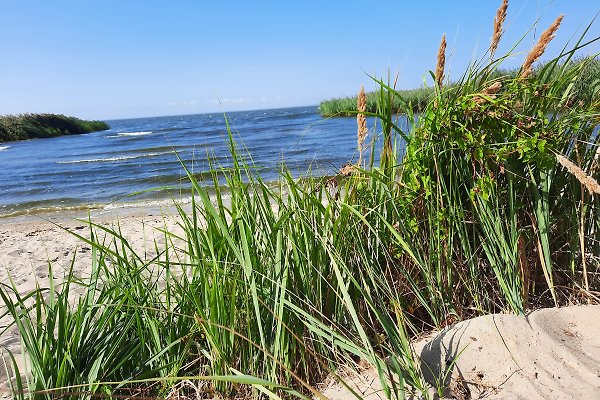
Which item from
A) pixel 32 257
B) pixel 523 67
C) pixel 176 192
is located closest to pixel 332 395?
pixel 523 67

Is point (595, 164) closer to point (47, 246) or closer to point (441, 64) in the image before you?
point (441, 64)

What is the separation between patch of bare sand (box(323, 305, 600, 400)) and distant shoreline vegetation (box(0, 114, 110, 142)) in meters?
40.3

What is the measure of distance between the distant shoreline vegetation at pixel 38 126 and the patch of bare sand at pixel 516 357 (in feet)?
132

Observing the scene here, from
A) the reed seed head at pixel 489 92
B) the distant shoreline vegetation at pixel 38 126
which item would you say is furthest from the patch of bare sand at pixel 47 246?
the distant shoreline vegetation at pixel 38 126

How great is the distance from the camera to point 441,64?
201 cm

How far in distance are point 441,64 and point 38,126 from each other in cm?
4291

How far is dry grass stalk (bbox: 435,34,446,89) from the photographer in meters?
1.99

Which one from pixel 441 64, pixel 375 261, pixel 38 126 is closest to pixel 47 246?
pixel 375 261

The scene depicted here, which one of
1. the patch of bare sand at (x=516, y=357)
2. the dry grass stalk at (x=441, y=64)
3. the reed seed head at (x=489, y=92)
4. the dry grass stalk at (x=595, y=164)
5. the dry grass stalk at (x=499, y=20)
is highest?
the dry grass stalk at (x=499, y=20)

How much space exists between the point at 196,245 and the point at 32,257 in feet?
15.3

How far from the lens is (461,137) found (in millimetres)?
1895

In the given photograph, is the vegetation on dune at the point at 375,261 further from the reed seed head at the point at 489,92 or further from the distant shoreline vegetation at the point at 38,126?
the distant shoreline vegetation at the point at 38,126

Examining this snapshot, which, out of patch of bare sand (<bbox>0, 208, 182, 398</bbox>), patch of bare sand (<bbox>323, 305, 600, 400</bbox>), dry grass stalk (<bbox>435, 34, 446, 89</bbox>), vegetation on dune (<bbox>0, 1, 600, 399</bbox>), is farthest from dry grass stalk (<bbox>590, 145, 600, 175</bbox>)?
patch of bare sand (<bbox>0, 208, 182, 398</bbox>)

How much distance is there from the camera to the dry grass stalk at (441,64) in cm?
199
